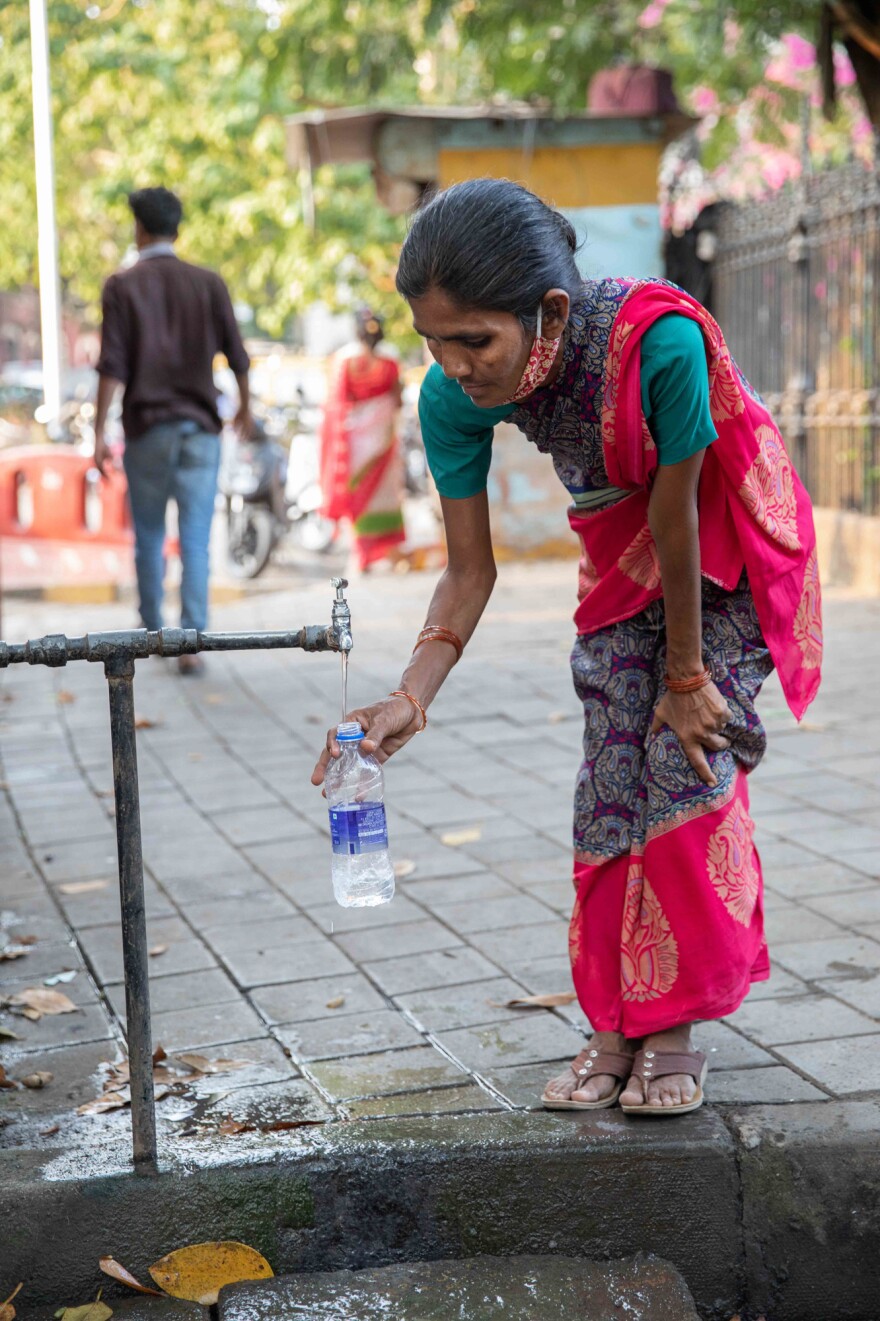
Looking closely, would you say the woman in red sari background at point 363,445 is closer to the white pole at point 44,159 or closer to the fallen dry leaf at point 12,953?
the white pole at point 44,159

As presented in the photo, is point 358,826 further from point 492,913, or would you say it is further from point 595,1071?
point 492,913

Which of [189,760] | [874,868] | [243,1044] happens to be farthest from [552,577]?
[243,1044]

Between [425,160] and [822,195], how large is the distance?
8.88 ft

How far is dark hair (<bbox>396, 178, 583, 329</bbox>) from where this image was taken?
2.25 m

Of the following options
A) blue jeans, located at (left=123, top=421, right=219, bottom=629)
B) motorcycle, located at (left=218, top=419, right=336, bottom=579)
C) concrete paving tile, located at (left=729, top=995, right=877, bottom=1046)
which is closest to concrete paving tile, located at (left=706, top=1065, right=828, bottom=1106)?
concrete paving tile, located at (left=729, top=995, right=877, bottom=1046)

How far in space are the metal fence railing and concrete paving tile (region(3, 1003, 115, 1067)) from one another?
260 inches

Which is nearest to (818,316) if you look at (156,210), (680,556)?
(156,210)

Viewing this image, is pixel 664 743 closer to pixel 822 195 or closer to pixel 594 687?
pixel 594 687

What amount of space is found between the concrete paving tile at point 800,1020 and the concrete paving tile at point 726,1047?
0.03m

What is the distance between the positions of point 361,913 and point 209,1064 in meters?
0.93

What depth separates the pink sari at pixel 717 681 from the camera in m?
2.50

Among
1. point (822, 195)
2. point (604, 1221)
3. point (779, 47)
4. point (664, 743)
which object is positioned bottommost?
point (604, 1221)

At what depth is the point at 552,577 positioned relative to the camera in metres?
9.98

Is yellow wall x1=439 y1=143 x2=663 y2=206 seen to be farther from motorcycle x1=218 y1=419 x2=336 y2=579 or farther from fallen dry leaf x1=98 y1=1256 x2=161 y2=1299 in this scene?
fallen dry leaf x1=98 y1=1256 x2=161 y2=1299
